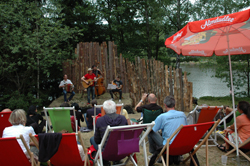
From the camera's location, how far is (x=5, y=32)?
8102mm

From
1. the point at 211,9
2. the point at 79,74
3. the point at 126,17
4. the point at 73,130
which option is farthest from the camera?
the point at 126,17

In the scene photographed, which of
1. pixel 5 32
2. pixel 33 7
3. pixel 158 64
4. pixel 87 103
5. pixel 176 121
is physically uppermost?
pixel 33 7

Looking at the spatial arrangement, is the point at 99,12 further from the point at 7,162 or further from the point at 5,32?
the point at 7,162

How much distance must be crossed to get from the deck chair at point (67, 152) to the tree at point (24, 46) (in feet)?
19.0

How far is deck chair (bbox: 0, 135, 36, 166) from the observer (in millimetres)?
2541

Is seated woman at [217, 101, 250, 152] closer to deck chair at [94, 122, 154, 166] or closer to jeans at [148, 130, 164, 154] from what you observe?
jeans at [148, 130, 164, 154]

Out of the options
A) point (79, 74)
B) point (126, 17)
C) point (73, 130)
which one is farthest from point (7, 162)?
point (126, 17)

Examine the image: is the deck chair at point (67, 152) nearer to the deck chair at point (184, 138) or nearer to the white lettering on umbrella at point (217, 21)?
the deck chair at point (184, 138)

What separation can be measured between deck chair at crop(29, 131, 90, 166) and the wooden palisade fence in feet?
19.7

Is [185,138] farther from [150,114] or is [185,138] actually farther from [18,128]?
[18,128]

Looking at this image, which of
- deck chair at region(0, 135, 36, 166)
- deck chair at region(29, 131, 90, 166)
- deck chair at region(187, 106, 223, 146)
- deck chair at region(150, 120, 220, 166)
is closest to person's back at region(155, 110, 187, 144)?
deck chair at region(150, 120, 220, 166)

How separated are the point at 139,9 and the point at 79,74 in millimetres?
8936

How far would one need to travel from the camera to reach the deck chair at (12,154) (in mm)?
2541

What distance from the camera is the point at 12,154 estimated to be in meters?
2.66
